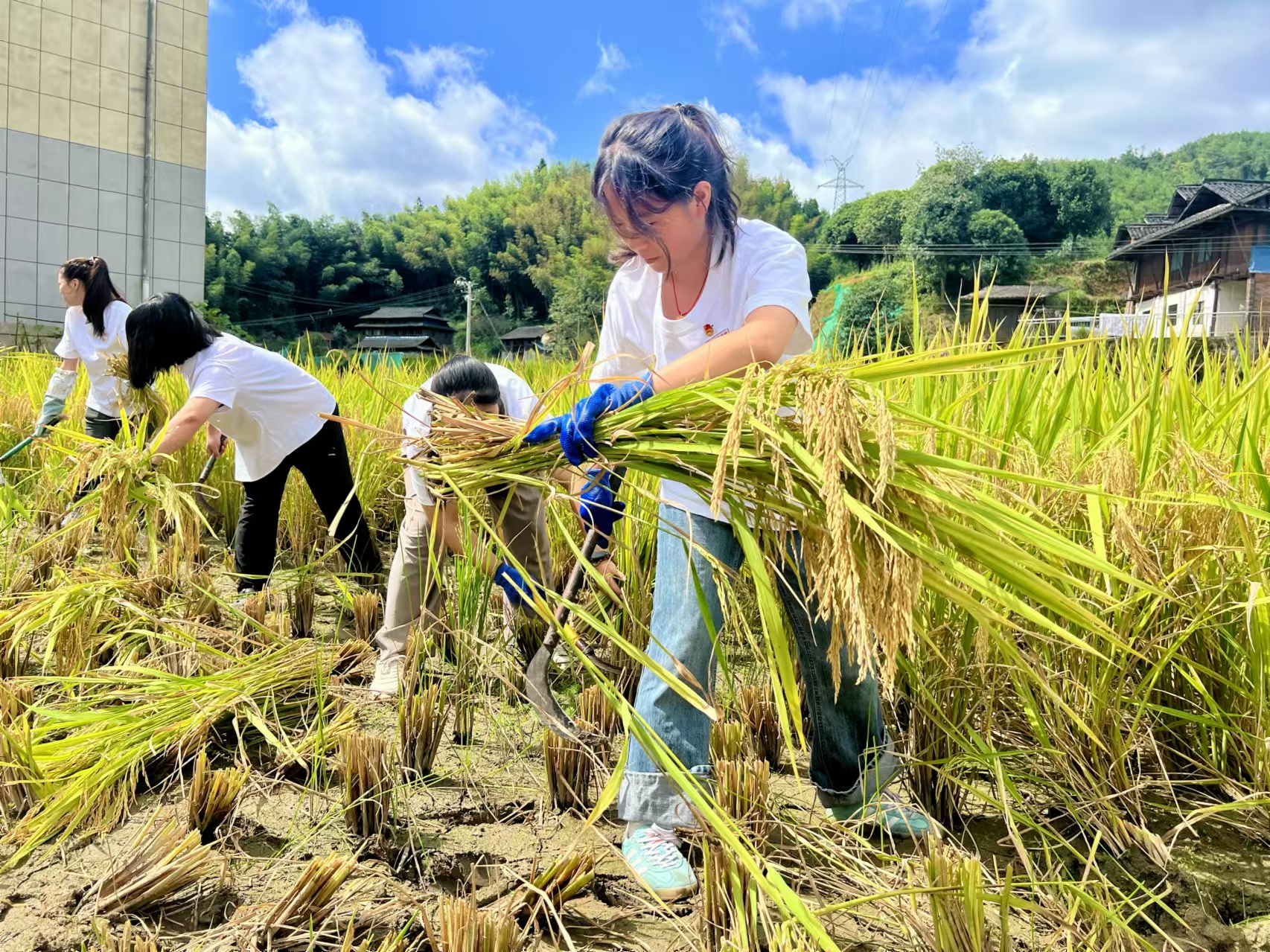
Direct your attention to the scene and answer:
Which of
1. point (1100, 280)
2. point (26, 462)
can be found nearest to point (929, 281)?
point (1100, 280)

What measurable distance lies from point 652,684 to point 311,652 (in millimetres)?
1075

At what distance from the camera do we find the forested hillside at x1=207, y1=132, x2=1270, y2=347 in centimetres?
4300

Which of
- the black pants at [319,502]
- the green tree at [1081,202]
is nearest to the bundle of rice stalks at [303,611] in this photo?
the black pants at [319,502]

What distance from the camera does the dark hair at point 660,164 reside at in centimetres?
143

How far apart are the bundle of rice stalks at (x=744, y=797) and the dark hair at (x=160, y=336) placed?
2449 mm

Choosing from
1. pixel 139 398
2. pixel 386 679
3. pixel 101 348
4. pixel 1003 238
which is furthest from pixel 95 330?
pixel 1003 238

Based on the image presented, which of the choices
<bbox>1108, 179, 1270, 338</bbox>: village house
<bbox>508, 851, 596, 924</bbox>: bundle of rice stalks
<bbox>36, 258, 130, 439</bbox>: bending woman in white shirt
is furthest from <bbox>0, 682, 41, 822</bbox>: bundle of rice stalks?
<bbox>1108, 179, 1270, 338</bbox>: village house

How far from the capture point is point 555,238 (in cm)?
5528

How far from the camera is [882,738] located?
5.22 ft

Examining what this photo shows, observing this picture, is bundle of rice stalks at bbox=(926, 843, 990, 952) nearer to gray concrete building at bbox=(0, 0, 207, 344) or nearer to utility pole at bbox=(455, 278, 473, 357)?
utility pole at bbox=(455, 278, 473, 357)

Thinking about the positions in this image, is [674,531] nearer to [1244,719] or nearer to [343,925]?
[343,925]

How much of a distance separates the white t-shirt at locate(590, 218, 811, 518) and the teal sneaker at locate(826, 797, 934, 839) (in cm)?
63

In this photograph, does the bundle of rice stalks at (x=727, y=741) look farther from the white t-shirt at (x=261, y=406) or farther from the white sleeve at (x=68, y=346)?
the white sleeve at (x=68, y=346)

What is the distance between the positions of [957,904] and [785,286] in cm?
98
